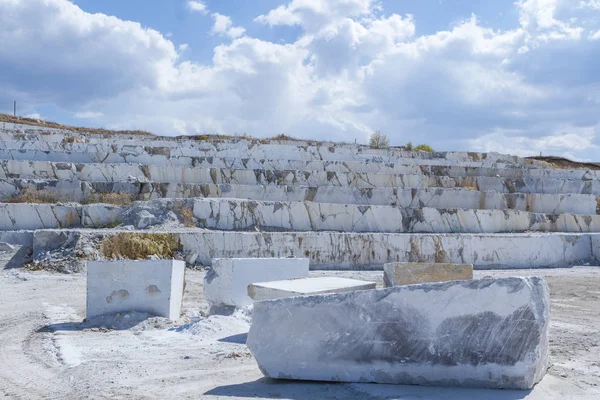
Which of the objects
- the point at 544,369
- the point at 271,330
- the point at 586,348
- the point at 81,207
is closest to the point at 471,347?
the point at 544,369

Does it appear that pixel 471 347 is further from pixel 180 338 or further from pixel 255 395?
pixel 180 338

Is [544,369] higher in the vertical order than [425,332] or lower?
lower

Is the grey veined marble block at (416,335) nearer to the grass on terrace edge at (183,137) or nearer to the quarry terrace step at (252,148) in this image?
the quarry terrace step at (252,148)

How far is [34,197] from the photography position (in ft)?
46.4

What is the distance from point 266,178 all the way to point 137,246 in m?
6.86

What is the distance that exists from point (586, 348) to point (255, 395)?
316 cm

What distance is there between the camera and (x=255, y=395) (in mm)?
4000

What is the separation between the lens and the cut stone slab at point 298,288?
5.43 meters

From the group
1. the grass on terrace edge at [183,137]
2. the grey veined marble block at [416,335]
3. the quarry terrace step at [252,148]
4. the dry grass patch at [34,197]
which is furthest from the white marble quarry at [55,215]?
the grass on terrace edge at [183,137]

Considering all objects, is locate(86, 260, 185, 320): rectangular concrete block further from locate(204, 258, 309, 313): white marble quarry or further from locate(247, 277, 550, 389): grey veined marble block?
locate(247, 277, 550, 389): grey veined marble block

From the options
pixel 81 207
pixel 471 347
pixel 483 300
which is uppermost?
pixel 81 207

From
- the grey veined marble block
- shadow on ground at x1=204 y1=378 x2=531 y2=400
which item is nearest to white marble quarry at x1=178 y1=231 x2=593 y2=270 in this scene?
the grey veined marble block

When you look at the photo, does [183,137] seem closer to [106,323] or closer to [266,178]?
[266,178]

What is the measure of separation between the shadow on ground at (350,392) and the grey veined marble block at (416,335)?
7cm
